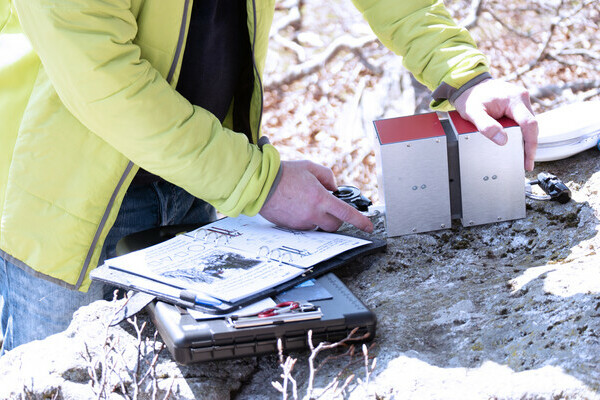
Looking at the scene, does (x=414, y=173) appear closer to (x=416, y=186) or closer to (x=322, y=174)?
(x=416, y=186)

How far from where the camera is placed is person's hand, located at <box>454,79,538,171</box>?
1466 millimetres

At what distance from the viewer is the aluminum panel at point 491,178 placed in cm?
152

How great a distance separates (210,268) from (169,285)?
98mm

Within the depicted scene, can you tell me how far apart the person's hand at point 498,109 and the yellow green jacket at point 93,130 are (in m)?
0.45

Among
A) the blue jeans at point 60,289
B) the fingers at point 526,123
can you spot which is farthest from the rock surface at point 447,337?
the blue jeans at point 60,289

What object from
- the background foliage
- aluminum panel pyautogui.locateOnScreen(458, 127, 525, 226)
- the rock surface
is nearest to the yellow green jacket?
the rock surface

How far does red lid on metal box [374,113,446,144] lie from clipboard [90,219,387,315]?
0.74 ft

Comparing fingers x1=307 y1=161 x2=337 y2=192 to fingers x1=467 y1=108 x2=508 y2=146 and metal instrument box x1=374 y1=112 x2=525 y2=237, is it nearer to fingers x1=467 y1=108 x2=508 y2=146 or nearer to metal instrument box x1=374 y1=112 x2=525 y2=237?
metal instrument box x1=374 y1=112 x2=525 y2=237

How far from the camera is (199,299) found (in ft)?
3.77

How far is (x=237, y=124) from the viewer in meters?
1.82

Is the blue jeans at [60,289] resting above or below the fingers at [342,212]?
below

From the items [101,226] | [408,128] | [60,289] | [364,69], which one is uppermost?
[408,128]

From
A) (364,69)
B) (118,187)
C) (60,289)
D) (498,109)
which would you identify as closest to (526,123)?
(498,109)

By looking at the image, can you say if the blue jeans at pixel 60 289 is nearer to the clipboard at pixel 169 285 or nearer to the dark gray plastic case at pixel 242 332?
the clipboard at pixel 169 285
